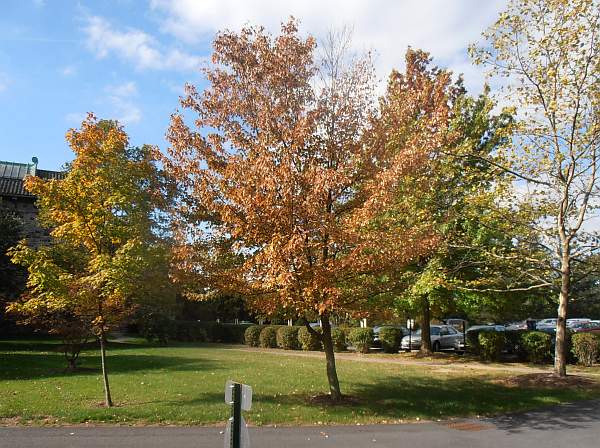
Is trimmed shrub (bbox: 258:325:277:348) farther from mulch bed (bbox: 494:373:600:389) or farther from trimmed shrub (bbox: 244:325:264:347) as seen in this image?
mulch bed (bbox: 494:373:600:389)

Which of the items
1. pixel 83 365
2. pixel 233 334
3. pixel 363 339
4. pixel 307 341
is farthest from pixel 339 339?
pixel 83 365

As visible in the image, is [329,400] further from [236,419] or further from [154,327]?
[154,327]

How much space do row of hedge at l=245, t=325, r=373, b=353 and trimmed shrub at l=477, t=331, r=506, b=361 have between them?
23.6ft

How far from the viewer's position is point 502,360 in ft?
68.9

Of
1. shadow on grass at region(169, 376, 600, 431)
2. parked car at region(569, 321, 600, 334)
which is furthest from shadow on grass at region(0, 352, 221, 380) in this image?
parked car at region(569, 321, 600, 334)

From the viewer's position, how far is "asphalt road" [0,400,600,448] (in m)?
7.71

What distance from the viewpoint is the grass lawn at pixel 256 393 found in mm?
9555

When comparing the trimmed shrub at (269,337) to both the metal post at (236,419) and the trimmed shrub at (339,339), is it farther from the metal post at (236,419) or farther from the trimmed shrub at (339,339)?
the metal post at (236,419)

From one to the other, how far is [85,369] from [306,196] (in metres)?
12.2

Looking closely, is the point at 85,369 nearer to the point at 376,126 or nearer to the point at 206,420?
the point at 206,420

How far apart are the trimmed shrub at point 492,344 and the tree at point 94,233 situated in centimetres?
1517

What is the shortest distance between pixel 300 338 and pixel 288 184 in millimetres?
21662

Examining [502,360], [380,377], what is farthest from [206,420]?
[502,360]

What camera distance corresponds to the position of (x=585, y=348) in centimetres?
1867
